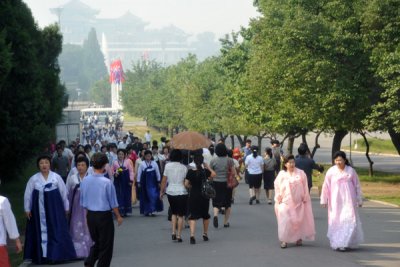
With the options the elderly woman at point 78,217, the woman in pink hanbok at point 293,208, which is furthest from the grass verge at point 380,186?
the elderly woman at point 78,217

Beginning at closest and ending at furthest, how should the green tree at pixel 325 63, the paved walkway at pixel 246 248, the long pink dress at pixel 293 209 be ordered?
the paved walkway at pixel 246 248 → the long pink dress at pixel 293 209 → the green tree at pixel 325 63

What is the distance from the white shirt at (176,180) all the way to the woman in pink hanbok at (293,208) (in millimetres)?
1615

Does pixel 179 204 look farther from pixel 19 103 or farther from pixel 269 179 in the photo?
pixel 19 103

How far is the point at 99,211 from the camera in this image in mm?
12641

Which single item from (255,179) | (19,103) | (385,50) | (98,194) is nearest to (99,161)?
(98,194)

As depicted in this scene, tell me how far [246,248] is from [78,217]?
2686 millimetres

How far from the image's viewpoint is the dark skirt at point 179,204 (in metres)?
16.6

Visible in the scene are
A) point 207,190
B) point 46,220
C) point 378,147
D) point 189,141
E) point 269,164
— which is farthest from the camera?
point 378,147

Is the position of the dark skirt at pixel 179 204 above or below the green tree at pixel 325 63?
below

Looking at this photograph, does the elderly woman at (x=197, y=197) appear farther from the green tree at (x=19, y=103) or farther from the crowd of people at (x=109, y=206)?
the green tree at (x=19, y=103)

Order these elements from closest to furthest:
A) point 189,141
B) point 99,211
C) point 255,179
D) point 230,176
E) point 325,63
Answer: point 99,211, point 230,176, point 189,141, point 255,179, point 325,63

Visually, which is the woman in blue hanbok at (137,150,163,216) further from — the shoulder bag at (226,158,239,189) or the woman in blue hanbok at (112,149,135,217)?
the shoulder bag at (226,158,239,189)

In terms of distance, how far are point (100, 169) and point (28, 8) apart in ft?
63.8

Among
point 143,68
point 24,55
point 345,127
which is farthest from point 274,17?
point 143,68
